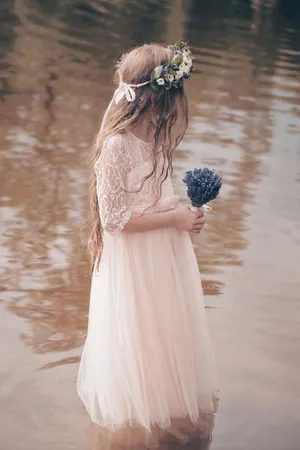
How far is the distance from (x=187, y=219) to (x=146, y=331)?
0.51 m

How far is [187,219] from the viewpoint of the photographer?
3.83 meters

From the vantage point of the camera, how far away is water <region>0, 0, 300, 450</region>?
4387 millimetres

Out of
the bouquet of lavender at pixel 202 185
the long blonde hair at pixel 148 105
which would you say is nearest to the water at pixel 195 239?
the bouquet of lavender at pixel 202 185

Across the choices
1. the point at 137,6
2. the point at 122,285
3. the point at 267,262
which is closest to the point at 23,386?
the point at 122,285

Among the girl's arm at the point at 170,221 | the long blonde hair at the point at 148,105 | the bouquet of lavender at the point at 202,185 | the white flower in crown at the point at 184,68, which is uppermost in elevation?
the white flower in crown at the point at 184,68

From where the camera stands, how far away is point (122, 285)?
384cm

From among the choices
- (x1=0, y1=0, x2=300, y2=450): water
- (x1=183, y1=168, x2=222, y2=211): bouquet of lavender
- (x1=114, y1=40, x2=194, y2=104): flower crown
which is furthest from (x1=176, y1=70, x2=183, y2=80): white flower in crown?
(x1=0, y1=0, x2=300, y2=450): water

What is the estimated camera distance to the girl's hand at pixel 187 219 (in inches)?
151

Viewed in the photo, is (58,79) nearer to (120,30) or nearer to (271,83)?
(271,83)

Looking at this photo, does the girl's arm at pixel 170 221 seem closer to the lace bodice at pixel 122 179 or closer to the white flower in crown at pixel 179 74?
the lace bodice at pixel 122 179

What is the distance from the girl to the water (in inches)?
10.6

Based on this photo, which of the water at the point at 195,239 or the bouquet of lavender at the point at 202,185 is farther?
the water at the point at 195,239

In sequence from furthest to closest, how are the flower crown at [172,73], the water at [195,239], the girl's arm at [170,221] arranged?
the water at [195,239] < the girl's arm at [170,221] < the flower crown at [172,73]

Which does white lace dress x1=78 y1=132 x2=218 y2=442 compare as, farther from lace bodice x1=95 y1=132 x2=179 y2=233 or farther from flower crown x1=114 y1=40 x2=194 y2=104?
flower crown x1=114 y1=40 x2=194 y2=104
